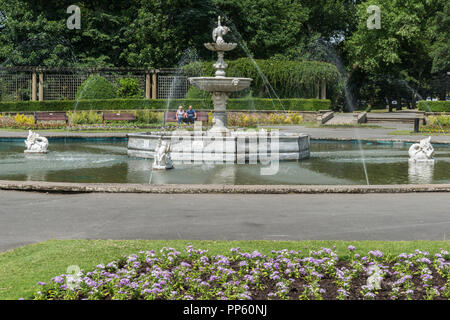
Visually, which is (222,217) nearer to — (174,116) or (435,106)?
(174,116)

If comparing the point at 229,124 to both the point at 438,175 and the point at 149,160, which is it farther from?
the point at 438,175

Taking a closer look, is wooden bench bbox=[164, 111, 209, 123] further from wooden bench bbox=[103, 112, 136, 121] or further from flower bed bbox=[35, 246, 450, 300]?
flower bed bbox=[35, 246, 450, 300]

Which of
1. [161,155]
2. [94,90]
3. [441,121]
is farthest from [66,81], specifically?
[161,155]

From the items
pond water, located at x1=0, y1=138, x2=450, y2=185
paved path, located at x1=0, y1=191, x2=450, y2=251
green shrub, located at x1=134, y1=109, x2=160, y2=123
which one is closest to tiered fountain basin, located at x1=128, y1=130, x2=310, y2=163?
pond water, located at x1=0, y1=138, x2=450, y2=185

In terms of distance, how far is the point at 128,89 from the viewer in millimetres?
43688

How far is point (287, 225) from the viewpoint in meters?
8.09

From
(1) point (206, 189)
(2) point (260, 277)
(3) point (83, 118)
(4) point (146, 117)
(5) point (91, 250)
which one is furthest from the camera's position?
(4) point (146, 117)

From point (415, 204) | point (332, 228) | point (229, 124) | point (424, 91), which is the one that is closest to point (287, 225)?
point (332, 228)

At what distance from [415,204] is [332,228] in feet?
8.26

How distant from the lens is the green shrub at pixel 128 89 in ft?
143

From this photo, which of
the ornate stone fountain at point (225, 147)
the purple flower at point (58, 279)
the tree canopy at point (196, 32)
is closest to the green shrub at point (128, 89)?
the tree canopy at point (196, 32)

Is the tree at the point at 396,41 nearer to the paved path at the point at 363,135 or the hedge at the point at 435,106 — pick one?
the hedge at the point at 435,106

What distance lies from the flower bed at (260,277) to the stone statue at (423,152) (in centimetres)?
1100

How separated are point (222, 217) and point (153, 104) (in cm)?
3460
